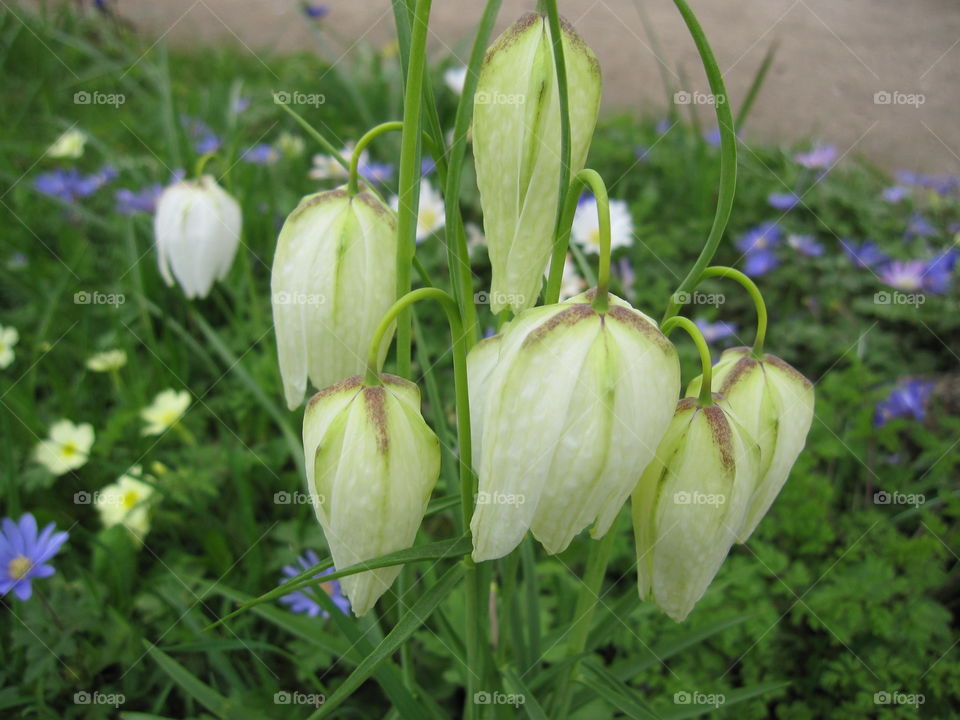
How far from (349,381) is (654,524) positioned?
0.27 m

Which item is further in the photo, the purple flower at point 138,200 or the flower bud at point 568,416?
the purple flower at point 138,200

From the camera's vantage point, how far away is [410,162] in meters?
0.68

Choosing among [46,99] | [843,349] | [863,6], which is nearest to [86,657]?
[843,349]

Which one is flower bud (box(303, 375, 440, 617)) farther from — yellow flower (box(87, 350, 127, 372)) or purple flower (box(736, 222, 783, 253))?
purple flower (box(736, 222, 783, 253))

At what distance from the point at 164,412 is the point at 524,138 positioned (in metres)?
1.02

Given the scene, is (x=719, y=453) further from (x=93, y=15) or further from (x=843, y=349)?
(x=93, y=15)

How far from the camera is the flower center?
1.10m

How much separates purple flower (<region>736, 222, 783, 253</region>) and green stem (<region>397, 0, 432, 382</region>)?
1238mm

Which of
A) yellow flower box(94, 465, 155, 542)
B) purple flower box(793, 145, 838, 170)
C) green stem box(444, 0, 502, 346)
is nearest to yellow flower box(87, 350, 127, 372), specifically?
yellow flower box(94, 465, 155, 542)

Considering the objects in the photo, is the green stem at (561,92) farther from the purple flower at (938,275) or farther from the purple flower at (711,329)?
the purple flower at (938,275)

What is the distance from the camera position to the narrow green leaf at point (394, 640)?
0.65 meters

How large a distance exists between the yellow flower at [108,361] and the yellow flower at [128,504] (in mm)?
257

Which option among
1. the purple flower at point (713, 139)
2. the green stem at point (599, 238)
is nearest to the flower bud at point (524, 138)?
the green stem at point (599, 238)

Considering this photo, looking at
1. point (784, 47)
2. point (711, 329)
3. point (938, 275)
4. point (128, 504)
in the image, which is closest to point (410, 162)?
point (128, 504)
